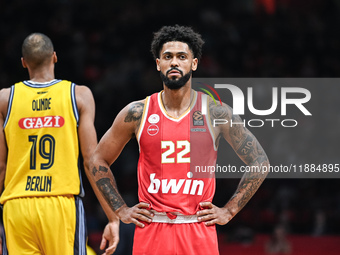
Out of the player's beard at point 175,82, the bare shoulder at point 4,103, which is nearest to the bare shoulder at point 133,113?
the player's beard at point 175,82

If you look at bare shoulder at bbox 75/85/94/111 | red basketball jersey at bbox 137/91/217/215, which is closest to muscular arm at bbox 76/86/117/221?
bare shoulder at bbox 75/85/94/111

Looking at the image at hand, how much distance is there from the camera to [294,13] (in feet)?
46.7

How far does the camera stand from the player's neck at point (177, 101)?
4855 millimetres

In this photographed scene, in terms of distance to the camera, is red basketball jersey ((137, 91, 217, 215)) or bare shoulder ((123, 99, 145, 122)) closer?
red basketball jersey ((137, 91, 217, 215))

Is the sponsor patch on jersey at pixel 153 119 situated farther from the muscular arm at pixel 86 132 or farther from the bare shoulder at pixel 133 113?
the muscular arm at pixel 86 132

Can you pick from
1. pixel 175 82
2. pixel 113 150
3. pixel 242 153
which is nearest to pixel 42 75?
pixel 113 150

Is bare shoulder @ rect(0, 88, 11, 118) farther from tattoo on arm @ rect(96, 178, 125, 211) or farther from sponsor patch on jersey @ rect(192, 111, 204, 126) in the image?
sponsor patch on jersey @ rect(192, 111, 204, 126)

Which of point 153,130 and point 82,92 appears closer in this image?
point 153,130

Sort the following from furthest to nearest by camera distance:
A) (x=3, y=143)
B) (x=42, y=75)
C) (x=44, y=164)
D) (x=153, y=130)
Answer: (x=42, y=75), (x=3, y=143), (x=44, y=164), (x=153, y=130)

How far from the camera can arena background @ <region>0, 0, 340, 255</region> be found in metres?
10.3

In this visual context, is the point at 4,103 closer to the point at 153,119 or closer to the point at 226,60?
the point at 153,119

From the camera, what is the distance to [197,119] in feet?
15.7

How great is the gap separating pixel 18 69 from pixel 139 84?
2385 mm

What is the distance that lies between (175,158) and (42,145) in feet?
3.92
